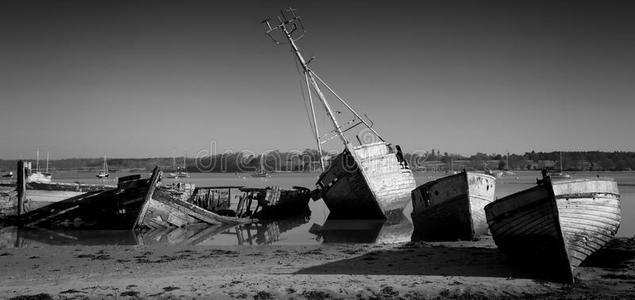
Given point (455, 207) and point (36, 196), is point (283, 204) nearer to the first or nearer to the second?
point (455, 207)

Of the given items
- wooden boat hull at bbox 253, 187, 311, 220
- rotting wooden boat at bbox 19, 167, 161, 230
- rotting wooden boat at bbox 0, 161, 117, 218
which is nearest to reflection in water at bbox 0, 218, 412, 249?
rotting wooden boat at bbox 19, 167, 161, 230

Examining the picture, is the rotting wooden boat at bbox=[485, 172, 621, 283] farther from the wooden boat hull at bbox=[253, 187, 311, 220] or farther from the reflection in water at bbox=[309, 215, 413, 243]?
the wooden boat hull at bbox=[253, 187, 311, 220]

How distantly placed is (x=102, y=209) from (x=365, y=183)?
10523 millimetres

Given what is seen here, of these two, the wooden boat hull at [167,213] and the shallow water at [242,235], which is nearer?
the shallow water at [242,235]

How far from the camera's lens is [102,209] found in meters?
17.6

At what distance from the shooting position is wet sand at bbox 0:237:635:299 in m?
7.44

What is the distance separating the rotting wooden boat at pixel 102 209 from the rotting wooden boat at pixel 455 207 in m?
9.53

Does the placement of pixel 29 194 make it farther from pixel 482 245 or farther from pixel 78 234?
pixel 482 245

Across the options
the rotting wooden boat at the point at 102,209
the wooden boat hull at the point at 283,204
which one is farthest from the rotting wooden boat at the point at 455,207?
the rotting wooden boat at the point at 102,209

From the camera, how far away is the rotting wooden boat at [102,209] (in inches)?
663

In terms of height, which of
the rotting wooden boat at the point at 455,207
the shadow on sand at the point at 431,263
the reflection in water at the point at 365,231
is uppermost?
the rotting wooden boat at the point at 455,207

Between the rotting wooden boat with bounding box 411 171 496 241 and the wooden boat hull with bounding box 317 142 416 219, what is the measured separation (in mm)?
4505

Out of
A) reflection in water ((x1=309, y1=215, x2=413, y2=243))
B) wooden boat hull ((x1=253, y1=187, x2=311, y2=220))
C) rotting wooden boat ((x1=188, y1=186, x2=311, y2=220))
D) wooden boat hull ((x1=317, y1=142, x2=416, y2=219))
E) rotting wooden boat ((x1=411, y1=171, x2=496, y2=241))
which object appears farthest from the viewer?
wooden boat hull ((x1=253, y1=187, x2=311, y2=220))

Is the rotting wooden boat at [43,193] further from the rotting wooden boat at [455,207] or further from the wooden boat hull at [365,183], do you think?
the rotting wooden boat at [455,207]
